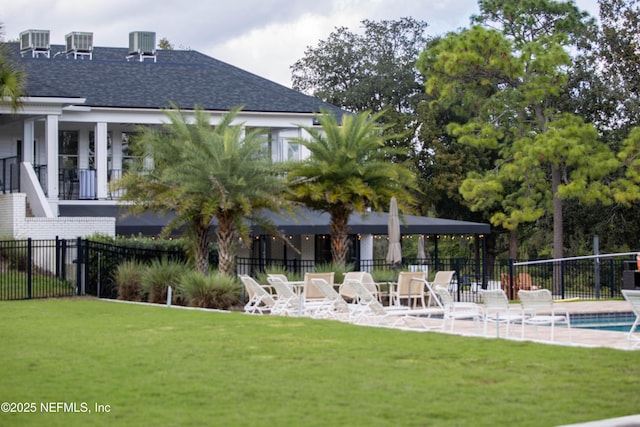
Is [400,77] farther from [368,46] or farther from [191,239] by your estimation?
[191,239]

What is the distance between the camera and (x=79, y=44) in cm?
4234

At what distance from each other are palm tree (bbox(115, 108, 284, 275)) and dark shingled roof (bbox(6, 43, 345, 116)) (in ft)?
24.0

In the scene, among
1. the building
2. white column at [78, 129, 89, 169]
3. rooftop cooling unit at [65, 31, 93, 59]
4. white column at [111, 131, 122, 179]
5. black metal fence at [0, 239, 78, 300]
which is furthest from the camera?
rooftop cooling unit at [65, 31, 93, 59]

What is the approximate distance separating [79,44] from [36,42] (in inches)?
68.8

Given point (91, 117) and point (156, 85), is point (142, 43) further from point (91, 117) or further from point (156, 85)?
point (91, 117)

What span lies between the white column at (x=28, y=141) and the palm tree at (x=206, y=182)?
23.4 feet

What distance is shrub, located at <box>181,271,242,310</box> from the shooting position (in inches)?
934

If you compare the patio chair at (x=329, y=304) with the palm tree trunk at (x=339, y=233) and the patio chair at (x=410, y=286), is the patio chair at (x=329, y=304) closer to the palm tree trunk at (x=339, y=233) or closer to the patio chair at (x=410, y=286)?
the patio chair at (x=410, y=286)

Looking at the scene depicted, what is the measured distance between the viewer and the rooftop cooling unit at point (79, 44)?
139ft

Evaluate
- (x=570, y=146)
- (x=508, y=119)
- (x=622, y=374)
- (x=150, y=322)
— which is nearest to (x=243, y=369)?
(x=622, y=374)

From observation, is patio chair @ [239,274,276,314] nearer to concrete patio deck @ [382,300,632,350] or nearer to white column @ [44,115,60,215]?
concrete patio deck @ [382,300,632,350]

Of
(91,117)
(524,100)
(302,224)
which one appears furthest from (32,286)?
(524,100)

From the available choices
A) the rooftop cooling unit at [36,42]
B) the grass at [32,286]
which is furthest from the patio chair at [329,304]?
the rooftop cooling unit at [36,42]

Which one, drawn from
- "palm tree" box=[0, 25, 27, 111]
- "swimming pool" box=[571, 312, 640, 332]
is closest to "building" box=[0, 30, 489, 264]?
"palm tree" box=[0, 25, 27, 111]
